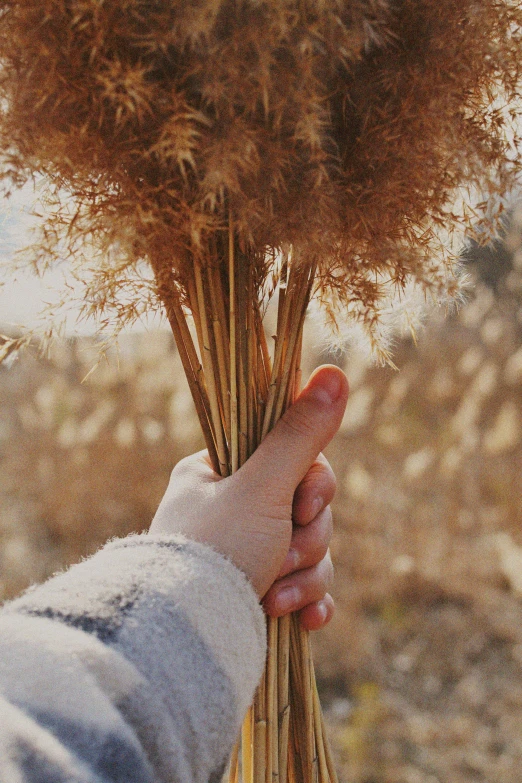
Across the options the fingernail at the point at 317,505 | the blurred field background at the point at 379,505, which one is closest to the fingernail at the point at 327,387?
the fingernail at the point at 317,505

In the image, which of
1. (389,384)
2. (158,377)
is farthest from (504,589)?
(158,377)

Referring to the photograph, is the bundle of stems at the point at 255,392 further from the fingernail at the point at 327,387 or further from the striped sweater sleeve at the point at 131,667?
the striped sweater sleeve at the point at 131,667

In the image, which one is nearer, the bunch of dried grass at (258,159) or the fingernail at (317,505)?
the bunch of dried grass at (258,159)

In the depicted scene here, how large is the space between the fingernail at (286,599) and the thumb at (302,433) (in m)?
0.14

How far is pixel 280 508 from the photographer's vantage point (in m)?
0.75

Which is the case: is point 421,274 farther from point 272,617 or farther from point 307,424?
point 272,617

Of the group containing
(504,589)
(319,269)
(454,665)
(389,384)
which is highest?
(389,384)

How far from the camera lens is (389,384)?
8.62 ft

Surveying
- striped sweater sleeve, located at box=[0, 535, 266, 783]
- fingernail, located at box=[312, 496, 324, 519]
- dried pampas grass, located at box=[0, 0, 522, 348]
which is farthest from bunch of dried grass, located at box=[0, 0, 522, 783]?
striped sweater sleeve, located at box=[0, 535, 266, 783]

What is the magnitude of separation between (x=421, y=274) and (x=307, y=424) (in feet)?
0.79

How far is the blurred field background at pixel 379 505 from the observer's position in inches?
86.2

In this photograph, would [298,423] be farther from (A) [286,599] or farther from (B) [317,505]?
(A) [286,599]

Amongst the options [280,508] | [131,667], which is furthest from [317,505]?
[131,667]

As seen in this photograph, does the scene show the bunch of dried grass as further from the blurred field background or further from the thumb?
the blurred field background
